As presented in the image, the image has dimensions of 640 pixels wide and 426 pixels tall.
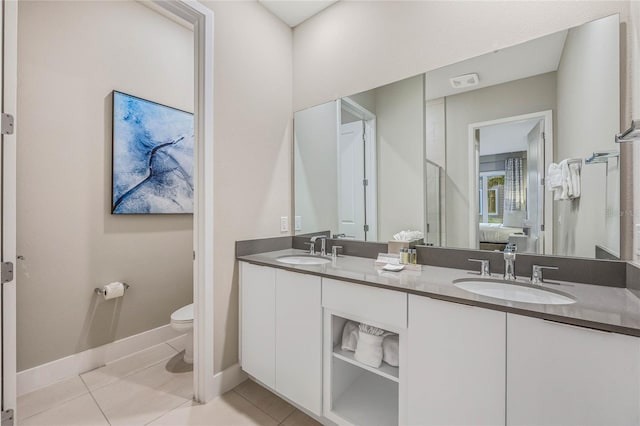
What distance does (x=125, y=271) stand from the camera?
2230mm

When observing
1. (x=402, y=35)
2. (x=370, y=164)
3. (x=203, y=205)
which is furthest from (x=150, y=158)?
(x=402, y=35)

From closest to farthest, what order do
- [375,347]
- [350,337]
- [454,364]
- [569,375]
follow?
[569,375] → [454,364] → [375,347] → [350,337]

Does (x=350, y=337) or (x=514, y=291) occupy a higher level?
(x=514, y=291)

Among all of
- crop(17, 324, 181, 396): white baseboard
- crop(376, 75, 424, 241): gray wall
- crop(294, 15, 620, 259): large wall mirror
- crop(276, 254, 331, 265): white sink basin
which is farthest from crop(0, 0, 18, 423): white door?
crop(376, 75, 424, 241): gray wall

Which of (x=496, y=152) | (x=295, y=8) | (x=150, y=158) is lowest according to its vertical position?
(x=496, y=152)

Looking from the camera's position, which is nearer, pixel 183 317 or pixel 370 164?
pixel 370 164

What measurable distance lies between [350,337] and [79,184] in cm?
214

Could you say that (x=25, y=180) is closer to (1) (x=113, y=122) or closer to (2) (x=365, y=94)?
(1) (x=113, y=122)

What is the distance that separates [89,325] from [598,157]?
3157mm

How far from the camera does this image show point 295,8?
6.77 ft

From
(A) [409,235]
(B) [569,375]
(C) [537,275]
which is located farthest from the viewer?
(A) [409,235]

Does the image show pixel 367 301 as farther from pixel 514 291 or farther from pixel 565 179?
pixel 565 179

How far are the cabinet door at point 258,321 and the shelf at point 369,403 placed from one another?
452mm

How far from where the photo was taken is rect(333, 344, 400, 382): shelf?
3.98 ft
